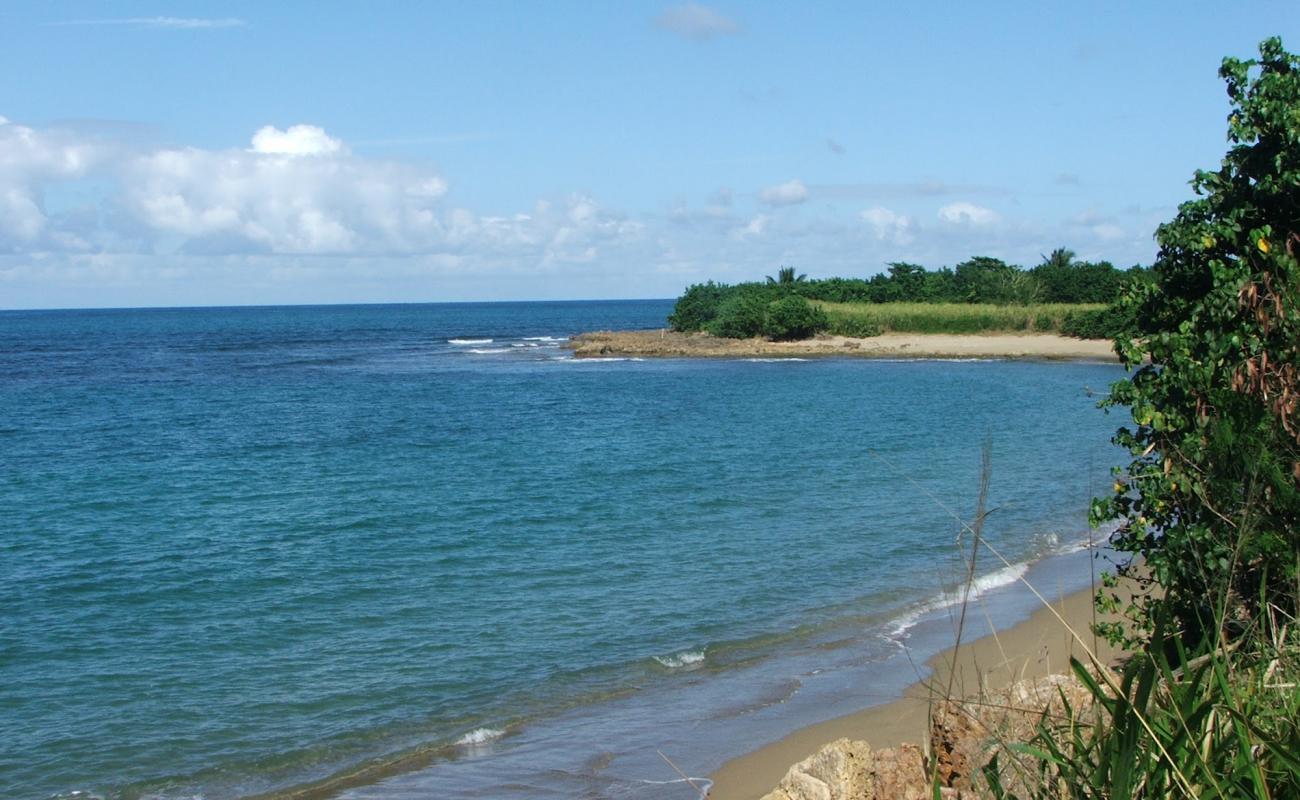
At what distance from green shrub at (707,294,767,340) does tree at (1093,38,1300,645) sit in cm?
6332

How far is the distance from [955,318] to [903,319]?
326 cm

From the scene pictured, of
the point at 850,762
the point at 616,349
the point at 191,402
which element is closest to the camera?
the point at 850,762

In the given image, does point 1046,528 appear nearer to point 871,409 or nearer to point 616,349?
point 871,409

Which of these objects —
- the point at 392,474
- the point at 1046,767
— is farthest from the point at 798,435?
the point at 1046,767

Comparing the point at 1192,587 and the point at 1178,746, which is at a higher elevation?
the point at 1178,746

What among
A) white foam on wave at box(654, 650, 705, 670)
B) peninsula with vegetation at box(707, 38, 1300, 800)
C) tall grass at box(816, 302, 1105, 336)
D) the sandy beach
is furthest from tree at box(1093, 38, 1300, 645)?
tall grass at box(816, 302, 1105, 336)

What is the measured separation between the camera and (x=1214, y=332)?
7.82 m

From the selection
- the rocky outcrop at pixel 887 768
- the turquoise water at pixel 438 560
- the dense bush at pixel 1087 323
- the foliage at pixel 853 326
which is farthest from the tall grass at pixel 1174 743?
the foliage at pixel 853 326

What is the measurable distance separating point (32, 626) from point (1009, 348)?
58644 millimetres

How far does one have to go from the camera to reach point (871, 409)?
3922 centimetres

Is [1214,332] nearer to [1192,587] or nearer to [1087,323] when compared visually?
[1192,587]

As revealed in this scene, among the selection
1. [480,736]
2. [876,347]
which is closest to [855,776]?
[480,736]

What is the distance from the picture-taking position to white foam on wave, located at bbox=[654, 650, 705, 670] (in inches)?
509

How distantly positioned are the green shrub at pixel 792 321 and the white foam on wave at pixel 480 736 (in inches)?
2406
